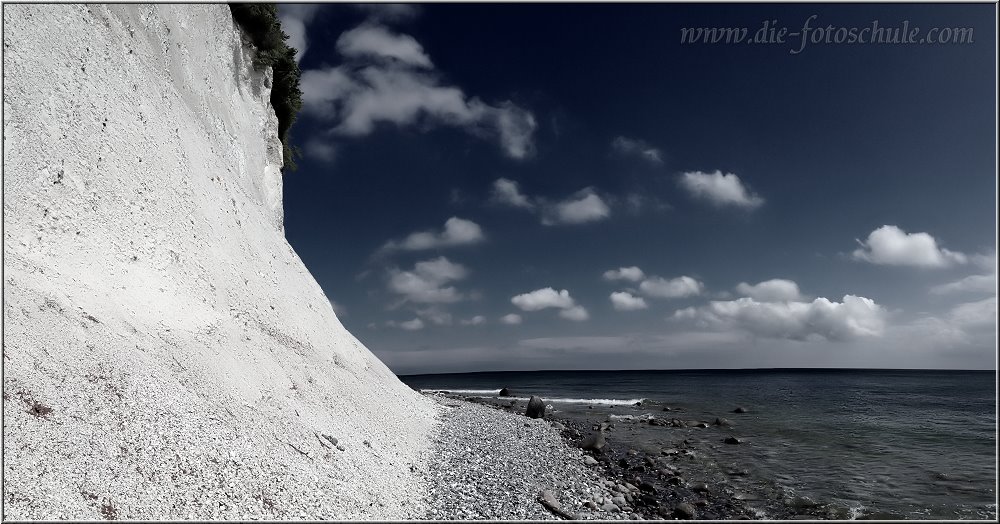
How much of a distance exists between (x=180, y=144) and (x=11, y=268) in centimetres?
899

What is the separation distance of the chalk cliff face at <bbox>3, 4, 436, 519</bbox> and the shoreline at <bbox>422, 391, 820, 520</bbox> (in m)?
5.13

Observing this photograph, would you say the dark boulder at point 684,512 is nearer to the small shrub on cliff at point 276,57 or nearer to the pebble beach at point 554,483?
the pebble beach at point 554,483

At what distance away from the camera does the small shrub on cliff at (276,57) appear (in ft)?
86.8

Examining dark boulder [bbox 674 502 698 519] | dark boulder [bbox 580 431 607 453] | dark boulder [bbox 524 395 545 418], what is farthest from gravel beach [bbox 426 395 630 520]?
dark boulder [bbox 524 395 545 418]

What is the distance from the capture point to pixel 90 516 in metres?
7.65

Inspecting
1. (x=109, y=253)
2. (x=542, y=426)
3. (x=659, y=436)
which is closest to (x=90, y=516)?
(x=109, y=253)

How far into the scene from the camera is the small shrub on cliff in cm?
2645

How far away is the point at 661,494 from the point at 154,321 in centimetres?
1700

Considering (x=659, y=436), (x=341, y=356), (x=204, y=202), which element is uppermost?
(x=204, y=202)

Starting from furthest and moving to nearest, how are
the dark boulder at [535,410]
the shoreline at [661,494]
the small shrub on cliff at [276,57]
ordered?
the dark boulder at [535,410] < the small shrub on cliff at [276,57] < the shoreline at [661,494]

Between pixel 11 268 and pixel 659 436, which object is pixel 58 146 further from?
pixel 659 436

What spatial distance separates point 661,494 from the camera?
16.7 m

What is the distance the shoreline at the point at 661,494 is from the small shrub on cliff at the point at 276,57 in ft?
89.2

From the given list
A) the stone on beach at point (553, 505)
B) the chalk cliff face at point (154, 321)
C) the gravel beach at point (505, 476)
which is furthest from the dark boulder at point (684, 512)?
the chalk cliff face at point (154, 321)
